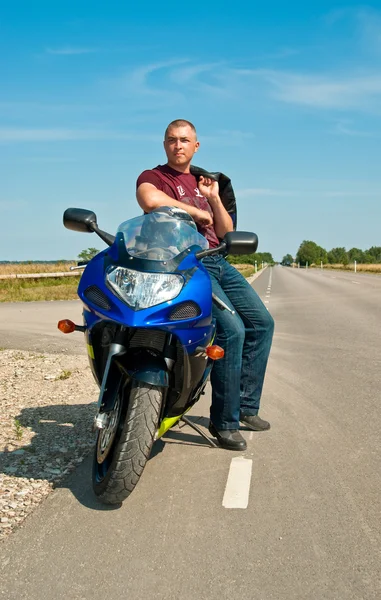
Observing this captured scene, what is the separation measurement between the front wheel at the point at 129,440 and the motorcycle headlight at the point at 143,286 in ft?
1.36

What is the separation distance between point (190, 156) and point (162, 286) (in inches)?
58.5

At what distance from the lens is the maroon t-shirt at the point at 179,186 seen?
14.6ft

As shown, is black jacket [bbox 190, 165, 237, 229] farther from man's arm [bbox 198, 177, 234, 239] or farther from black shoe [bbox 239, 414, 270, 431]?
black shoe [bbox 239, 414, 270, 431]

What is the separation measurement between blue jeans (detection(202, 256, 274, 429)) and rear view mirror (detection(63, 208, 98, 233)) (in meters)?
0.87

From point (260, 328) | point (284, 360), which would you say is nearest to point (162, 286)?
point (260, 328)

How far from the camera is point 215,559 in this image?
9.13 ft

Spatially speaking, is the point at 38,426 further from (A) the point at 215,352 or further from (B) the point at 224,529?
(B) the point at 224,529

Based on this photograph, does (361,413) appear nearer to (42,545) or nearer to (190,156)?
(190,156)

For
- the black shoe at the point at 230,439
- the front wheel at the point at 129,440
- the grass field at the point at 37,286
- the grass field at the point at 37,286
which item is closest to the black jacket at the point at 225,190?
the black shoe at the point at 230,439

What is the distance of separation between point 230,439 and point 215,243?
1.33 metres

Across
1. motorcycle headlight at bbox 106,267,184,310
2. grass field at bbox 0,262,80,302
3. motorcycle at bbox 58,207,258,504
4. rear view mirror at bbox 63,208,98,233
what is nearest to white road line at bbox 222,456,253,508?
motorcycle at bbox 58,207,258,504

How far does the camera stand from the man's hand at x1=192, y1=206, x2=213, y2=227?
431 centimetres

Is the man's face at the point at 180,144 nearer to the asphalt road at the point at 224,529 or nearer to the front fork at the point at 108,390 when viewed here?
the front fork at the point at 108,390

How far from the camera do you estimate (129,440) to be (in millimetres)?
3238
